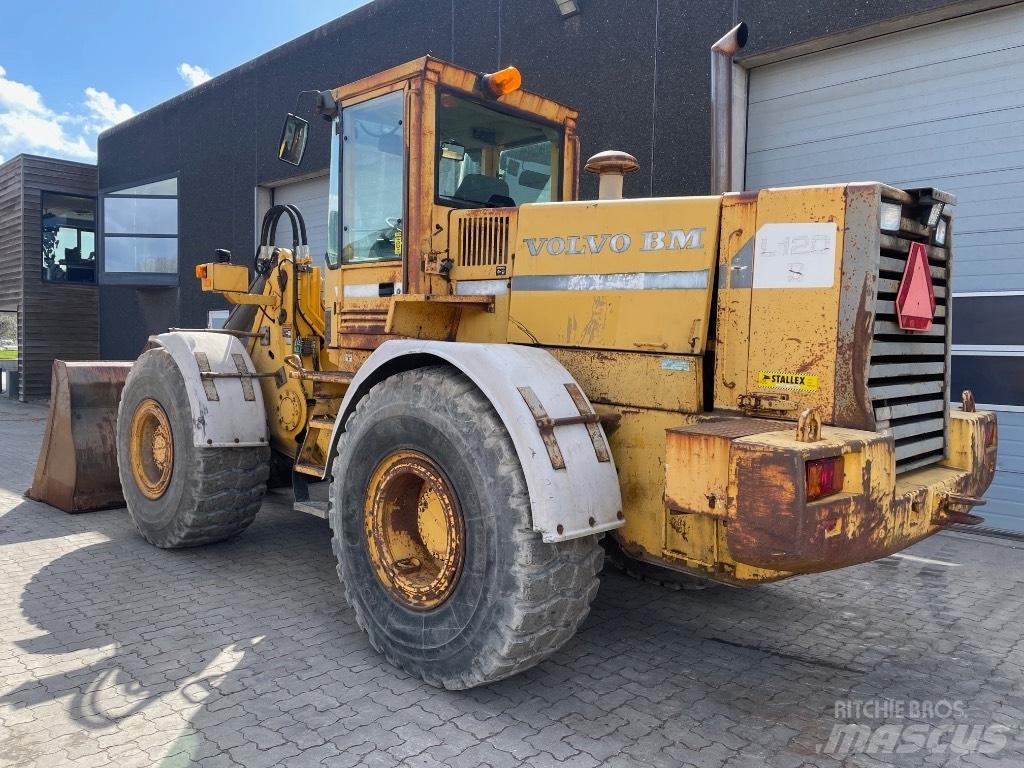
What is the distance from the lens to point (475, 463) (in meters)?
3.14

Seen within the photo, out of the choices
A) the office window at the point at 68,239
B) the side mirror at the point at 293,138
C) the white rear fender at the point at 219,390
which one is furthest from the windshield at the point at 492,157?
the office window at the point at 68,239

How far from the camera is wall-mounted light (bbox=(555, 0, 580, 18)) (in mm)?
8648

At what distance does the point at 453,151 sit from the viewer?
441 cm

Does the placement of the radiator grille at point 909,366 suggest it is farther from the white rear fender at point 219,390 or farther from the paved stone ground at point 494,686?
the white rear fender at point 219,390

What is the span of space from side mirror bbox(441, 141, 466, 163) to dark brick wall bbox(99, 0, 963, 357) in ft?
13.3

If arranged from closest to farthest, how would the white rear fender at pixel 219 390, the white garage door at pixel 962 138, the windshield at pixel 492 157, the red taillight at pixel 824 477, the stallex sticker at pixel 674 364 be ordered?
the red taillight at pixel 824 477, the stallex sticker at pixel 674 364, the windshield at pixel 492 157, the white rear fender at pixel 219 390, the white garage door at pixel 962 138

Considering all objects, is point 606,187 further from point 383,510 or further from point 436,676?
point 436,676

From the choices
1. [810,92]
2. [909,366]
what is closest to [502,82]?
[909,366]

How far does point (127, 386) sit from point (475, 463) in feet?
12.7

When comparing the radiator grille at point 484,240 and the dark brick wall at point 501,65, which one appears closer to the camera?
the radiator grille at point 484,240

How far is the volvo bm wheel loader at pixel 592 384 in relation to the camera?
114 inches

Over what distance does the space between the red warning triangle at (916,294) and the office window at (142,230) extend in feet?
51.2

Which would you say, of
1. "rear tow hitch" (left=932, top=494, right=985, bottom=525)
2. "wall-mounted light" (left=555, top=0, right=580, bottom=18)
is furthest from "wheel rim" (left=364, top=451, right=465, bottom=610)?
"wall-mounted light" (left=555, top=0, right=580, bottom=18)

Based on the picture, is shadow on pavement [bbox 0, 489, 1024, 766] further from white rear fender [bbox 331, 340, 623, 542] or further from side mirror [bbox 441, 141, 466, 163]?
side mirror [bbox 441, 141, 466, 163]
